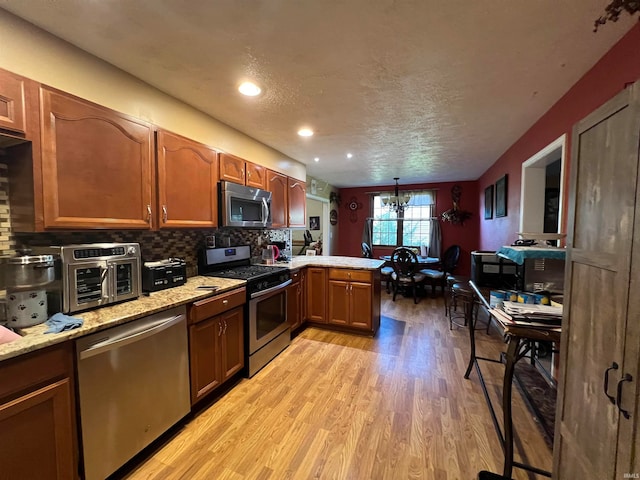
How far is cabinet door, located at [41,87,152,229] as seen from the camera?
4.46ft

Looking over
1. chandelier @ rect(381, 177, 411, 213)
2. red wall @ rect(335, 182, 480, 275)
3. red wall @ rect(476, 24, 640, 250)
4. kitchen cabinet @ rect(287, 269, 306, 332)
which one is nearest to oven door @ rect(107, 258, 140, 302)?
kitchen cabinet @ rect(287, 269, 306, 332)

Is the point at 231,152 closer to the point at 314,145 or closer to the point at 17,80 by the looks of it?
the point at 314,145

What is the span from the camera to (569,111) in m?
1.94

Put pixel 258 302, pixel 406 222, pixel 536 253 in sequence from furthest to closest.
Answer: pixel 406 222 < pixel 258 302 < pixel 536 253

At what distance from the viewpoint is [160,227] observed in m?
1.91

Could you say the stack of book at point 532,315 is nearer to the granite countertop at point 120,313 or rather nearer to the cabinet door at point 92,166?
the granite countertop at point 120,313

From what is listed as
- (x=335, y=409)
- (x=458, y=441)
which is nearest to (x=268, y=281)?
(x=335, y=409)

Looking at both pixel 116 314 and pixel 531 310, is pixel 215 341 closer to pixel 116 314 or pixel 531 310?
pixel 116 314

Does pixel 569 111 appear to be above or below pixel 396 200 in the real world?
above

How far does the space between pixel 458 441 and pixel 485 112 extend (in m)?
2.59

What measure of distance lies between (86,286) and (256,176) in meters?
1.90

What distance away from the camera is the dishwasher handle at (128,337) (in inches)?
48.9

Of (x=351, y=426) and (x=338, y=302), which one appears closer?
(x=351, y=426)

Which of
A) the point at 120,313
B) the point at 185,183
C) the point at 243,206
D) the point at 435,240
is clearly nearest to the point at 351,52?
the point at 185,183
